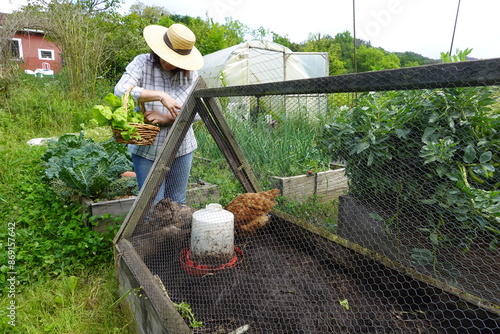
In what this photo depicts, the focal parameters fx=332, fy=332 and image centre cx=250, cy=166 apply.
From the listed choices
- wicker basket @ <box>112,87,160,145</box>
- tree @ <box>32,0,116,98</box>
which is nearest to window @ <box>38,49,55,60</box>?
tree @ <box>32,0,116,98</box>

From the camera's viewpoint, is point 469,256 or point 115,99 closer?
point 469,256

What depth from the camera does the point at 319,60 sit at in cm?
1234

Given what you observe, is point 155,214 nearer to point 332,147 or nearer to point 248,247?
point 248,247

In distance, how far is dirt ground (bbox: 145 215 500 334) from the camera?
1418 millimetres

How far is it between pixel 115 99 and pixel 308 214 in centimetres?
175

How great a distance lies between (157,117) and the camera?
226 cm

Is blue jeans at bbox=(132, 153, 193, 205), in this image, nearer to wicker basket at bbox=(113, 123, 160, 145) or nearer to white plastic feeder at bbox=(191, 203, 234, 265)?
wicker basket at bbox=(113, 123, 160, 145)

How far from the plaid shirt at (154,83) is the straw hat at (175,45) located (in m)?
0.14

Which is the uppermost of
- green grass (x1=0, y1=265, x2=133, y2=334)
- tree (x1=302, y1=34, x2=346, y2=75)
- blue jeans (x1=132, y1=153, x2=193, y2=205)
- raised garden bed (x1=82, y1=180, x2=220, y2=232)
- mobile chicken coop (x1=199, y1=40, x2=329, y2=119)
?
tree (x1=302, y1=34, x2=346, y2=75)

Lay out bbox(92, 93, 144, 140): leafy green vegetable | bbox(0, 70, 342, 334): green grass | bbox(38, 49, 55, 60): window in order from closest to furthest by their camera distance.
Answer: bbox(92, 93, 144, 140): leafy green vegetable
bbox(0, 70, 342, 334): green grass
bbox(38, 49, 55, 60): window

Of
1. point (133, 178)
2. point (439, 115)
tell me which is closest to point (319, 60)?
point (133, 178)

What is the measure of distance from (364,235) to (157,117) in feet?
5.35

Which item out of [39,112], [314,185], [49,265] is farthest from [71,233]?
[39,112]

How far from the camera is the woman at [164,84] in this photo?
2188 millimetres
